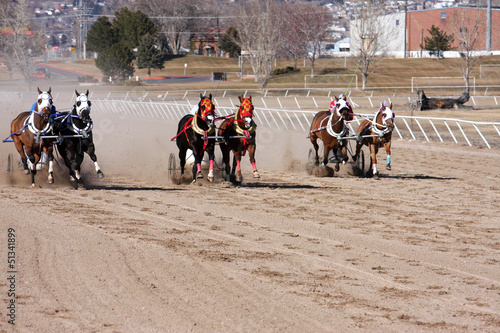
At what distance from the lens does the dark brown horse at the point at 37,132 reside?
40.1 ft

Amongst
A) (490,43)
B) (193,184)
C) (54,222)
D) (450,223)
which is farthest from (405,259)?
(490,43)

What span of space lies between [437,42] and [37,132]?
7098cm

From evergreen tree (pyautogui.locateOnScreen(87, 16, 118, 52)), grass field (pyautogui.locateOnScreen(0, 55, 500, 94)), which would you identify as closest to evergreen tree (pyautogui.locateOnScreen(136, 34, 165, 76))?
grass field (pyautogui.locateOnScreen(0, 55, 500, 94))

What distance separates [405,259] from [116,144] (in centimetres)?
1471

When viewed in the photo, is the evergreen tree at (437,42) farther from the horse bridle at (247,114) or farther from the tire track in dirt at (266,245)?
the tire track in dirt at (266,245)

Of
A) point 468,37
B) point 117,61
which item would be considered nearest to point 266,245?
point 468,37

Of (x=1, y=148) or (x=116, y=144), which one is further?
(x=116, y=144)

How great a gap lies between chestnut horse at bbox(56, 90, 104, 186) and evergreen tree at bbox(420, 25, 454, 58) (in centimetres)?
6885

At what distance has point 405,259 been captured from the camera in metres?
7.76

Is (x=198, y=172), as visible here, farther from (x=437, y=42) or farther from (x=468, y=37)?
(x=437, y=42)

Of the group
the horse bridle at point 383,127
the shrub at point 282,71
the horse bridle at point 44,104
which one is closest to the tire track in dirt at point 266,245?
the horse bridle at point 44,104

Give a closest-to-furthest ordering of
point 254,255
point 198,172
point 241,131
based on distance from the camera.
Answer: point 254,255, point 198,172, point 241,131

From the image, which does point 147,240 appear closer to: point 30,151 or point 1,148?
point 30,151

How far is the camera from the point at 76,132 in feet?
40.7
